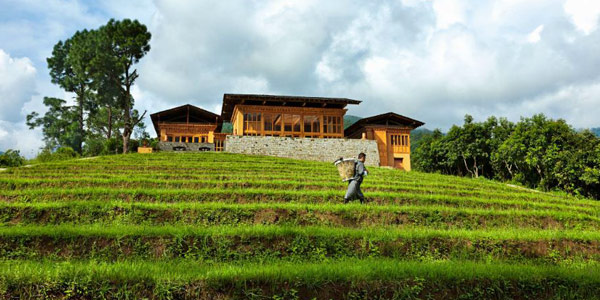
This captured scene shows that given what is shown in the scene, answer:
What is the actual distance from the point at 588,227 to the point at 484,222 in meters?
3.77

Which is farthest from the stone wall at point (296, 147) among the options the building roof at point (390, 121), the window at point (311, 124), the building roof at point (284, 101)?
the building roof at point (390, 121)

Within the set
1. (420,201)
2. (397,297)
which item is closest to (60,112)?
(420,201)

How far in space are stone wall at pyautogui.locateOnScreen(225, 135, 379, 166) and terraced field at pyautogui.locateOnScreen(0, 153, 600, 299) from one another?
1836 cm

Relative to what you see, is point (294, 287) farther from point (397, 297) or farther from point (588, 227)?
point (588, 227)

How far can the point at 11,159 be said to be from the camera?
69.4 ft

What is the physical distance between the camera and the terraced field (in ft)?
15.8

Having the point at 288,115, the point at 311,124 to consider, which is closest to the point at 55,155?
the point at 288,115

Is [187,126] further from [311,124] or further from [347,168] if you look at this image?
[347,168]

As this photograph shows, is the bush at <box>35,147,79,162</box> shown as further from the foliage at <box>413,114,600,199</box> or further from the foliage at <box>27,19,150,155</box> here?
the foliage at <box>413,114,600,199</box>

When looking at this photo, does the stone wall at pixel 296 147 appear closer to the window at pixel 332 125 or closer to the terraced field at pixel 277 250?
the window at pixel 332 125

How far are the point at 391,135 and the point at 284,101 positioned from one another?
41.1 feet

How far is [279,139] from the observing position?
31531 mm

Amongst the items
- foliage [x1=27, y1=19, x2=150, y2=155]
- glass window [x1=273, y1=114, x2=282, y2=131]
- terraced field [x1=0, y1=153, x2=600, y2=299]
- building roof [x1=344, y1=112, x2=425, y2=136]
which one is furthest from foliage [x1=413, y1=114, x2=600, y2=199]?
foliage [x1=27, y1=19, x2=150, y2=155]

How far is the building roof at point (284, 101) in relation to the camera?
107 feet
